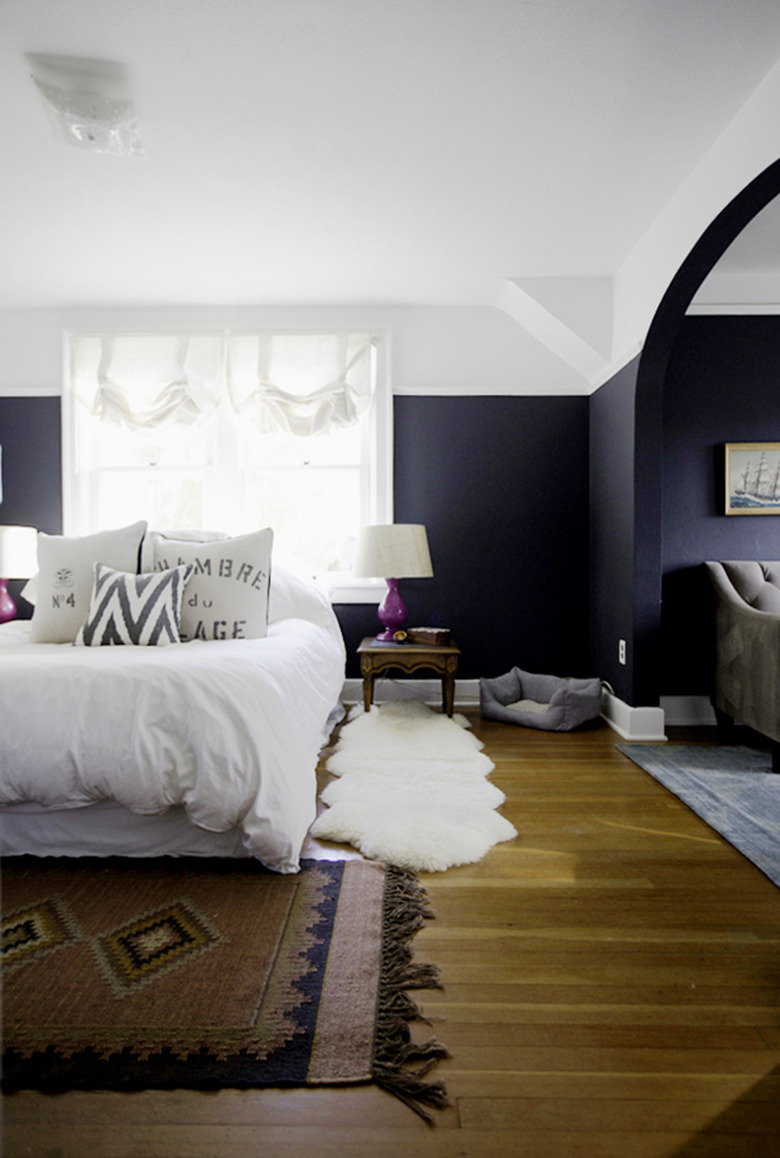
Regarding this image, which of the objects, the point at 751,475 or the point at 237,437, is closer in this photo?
the point at 751,475

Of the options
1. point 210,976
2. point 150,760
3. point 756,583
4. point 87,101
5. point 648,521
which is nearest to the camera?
point 210,976

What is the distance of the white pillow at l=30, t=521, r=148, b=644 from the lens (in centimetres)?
282

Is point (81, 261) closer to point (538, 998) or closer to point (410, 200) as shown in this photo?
point (410, 200)

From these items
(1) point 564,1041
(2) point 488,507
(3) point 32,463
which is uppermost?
(3) point 32,463

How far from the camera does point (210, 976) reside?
56.7 inches

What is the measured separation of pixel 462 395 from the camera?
424cm

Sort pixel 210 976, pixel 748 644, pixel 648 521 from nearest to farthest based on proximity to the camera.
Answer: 1. pixel 210 976
2. pixel 748 644
3. pixel 648 521

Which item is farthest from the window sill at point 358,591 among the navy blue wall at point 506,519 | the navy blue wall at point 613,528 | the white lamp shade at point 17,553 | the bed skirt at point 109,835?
the bed skirt at point 109,835

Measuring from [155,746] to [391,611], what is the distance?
2.17m

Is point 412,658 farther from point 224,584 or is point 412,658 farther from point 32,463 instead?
point 32,463

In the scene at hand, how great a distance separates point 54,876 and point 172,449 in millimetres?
2979

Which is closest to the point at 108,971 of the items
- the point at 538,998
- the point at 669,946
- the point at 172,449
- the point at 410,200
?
the point at 538,998

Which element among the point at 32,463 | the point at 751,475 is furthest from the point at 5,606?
the point at 751,475

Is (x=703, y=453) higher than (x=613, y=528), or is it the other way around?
(x=703, y=453)
